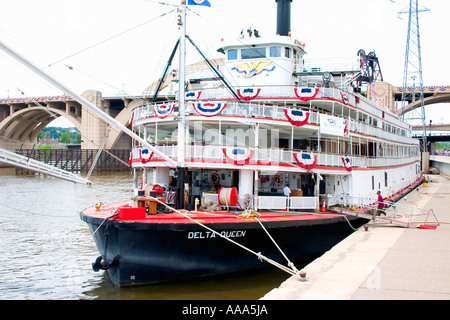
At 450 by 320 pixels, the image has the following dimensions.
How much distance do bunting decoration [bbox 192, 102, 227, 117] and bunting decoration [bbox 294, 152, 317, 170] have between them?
139 inches

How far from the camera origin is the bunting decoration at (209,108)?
1667 cm

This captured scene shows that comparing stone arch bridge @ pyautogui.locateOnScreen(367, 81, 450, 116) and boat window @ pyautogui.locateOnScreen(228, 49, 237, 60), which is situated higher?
stone arch bridge @ pyautogui.locateOnScreen(367, 81, 450, 116)

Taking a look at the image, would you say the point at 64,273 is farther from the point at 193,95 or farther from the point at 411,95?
the point at 411,95

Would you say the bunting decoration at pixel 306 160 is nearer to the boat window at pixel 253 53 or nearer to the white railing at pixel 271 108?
the white railing at pixel 271 108

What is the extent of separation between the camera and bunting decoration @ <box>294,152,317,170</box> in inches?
682

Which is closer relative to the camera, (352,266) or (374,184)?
(352,266)

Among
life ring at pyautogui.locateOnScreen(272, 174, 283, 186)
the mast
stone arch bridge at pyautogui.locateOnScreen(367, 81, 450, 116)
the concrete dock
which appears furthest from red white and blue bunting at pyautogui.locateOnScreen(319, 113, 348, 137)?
stone arch bridge at pyautogui.locateOnScreen(367, 81, 450, 116)

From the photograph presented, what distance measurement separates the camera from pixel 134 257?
13.6 metres

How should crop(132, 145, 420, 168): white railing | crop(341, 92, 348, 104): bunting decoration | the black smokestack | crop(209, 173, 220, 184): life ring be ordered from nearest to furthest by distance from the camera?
crop(132, 145, 420, 168): white railing
crop(209, 173, 220, 184): life ring
crop(341, 92, 348, 104): bunting decoration
the black smokestack

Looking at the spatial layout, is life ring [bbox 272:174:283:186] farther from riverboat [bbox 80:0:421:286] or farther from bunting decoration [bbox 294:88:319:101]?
bunting decoration [bbox 294:88:319:101]

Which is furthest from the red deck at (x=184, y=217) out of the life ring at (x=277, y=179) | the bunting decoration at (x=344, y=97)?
the bunting decoration at (x=344, y=97)
